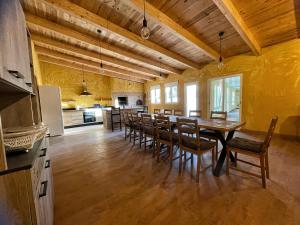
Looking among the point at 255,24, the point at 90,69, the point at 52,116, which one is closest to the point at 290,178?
the point at 255,24

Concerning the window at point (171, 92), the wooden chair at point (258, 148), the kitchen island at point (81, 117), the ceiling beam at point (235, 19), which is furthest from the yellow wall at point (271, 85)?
the kitchen island at point (81, 117)

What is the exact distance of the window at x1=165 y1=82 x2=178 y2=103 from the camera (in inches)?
285

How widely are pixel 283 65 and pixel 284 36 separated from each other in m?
0.76

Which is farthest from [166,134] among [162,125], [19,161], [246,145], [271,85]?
[271,85]

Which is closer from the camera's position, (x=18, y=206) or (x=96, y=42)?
(x=18, y=206)

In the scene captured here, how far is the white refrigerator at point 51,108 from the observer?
4.94 meters

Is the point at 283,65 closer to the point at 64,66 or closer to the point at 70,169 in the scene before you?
the point at 70,169

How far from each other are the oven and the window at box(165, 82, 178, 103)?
4.29 metres

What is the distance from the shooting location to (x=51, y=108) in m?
5.10

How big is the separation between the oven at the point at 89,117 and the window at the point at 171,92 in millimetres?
4289

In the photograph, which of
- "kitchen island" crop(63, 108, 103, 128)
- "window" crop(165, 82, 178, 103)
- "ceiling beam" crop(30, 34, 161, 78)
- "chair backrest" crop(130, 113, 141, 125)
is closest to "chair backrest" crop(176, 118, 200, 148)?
"chair backrest" crop(130, 113, 141, 125)

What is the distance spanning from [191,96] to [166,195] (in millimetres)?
5374

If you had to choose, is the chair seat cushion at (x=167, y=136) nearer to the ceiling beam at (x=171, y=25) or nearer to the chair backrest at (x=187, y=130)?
the chair backrest at (x=187, y=130)

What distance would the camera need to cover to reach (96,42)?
409cm
